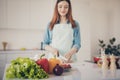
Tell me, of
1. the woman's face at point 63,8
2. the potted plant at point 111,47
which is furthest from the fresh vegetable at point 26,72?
the potted plant at point 111,47

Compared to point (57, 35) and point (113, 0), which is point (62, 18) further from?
point (113, 0)

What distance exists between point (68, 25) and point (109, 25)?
2730 mm

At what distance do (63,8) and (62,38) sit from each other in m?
0.38

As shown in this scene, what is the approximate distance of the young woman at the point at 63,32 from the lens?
2502 mm

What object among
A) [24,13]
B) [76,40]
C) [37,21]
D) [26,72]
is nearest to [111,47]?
[37,21]

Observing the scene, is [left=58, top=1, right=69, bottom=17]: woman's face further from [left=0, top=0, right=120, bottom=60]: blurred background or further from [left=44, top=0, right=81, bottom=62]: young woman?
[left=0, top=0, right=120, bottom=60]: blurred background

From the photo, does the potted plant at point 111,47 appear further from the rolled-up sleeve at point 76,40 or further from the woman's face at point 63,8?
the woman's face at point 63,8

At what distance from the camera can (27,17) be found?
13.9ft

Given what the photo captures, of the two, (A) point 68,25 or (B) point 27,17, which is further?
(B) point 27,17

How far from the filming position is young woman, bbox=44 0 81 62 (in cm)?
250

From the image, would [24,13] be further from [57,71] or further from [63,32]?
[57,71]

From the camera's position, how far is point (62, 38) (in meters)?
2.52

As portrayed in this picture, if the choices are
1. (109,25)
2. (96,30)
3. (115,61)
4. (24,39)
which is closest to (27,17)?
(24,39)

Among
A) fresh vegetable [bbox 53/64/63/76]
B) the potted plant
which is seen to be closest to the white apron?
fresh vegetable [bbox 53/64/63/76]
